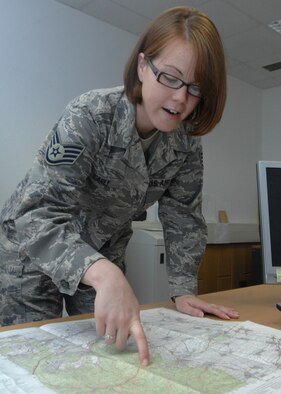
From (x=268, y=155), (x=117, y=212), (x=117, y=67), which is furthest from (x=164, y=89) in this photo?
(x=268, y=155)

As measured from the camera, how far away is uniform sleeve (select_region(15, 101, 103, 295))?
2.31 ft

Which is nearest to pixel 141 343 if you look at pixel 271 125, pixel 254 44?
pixel 254 44

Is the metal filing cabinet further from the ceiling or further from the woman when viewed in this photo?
the woman

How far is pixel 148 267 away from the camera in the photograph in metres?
2.73

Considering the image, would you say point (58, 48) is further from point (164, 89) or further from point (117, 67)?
point (164, 89)

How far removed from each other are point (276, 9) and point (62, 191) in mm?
2755

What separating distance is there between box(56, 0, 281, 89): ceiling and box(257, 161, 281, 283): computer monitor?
1.88 m

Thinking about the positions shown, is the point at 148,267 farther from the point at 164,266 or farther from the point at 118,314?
the point at 118,314

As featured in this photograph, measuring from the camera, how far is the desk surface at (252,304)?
892 millimetres

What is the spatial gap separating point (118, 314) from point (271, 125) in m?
4.36

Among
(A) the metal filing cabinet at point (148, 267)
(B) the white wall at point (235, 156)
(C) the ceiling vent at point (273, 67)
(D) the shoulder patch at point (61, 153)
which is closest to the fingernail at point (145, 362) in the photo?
(D) the shoulder patch at point (61, 153)

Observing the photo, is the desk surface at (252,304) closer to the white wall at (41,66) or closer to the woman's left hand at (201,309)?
the woman's left hand at (201,309)

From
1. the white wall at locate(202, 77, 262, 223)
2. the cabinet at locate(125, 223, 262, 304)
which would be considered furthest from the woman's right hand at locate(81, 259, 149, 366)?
the white wall at locate(202, 77, 262, 223)

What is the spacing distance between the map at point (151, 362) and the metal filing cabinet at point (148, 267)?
188cm
